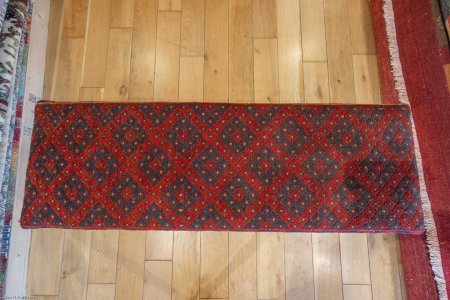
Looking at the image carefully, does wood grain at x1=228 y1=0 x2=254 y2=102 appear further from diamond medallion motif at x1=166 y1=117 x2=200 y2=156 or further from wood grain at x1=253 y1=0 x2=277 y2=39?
diamond medallion motif at x1=166 y1=117 x2=200 y2=156

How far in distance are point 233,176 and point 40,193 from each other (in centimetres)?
67

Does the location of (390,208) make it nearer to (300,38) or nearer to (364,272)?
(364,272)

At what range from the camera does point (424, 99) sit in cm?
129

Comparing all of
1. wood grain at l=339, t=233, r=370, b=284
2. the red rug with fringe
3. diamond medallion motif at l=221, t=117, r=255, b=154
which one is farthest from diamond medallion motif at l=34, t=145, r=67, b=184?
the red rug with fringe

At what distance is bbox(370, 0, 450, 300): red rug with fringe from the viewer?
47.4 inches

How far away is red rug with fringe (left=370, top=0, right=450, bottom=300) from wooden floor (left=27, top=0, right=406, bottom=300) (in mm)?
57

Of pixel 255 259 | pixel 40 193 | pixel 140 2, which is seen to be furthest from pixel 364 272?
pixel 140 2

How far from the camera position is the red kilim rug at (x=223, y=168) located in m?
1.12

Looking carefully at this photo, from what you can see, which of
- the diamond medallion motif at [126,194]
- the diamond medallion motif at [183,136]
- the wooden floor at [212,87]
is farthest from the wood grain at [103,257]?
the diamond medallion motif at [183,136]

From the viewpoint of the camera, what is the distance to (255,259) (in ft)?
4.17

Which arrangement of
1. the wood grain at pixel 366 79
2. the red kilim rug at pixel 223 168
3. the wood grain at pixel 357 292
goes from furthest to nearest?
1. the wood grain at pixel 366 79
2. the wood grain at pixel 357 292
3. the red kilim rug at pixel 223 168

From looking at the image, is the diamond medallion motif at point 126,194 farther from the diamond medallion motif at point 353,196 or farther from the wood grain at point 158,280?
the diamond medallion motif at point 353,196

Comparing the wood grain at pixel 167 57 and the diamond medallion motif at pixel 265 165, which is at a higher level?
the wood grain at pixel 167 57

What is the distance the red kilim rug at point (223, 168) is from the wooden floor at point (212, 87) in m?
0.20
